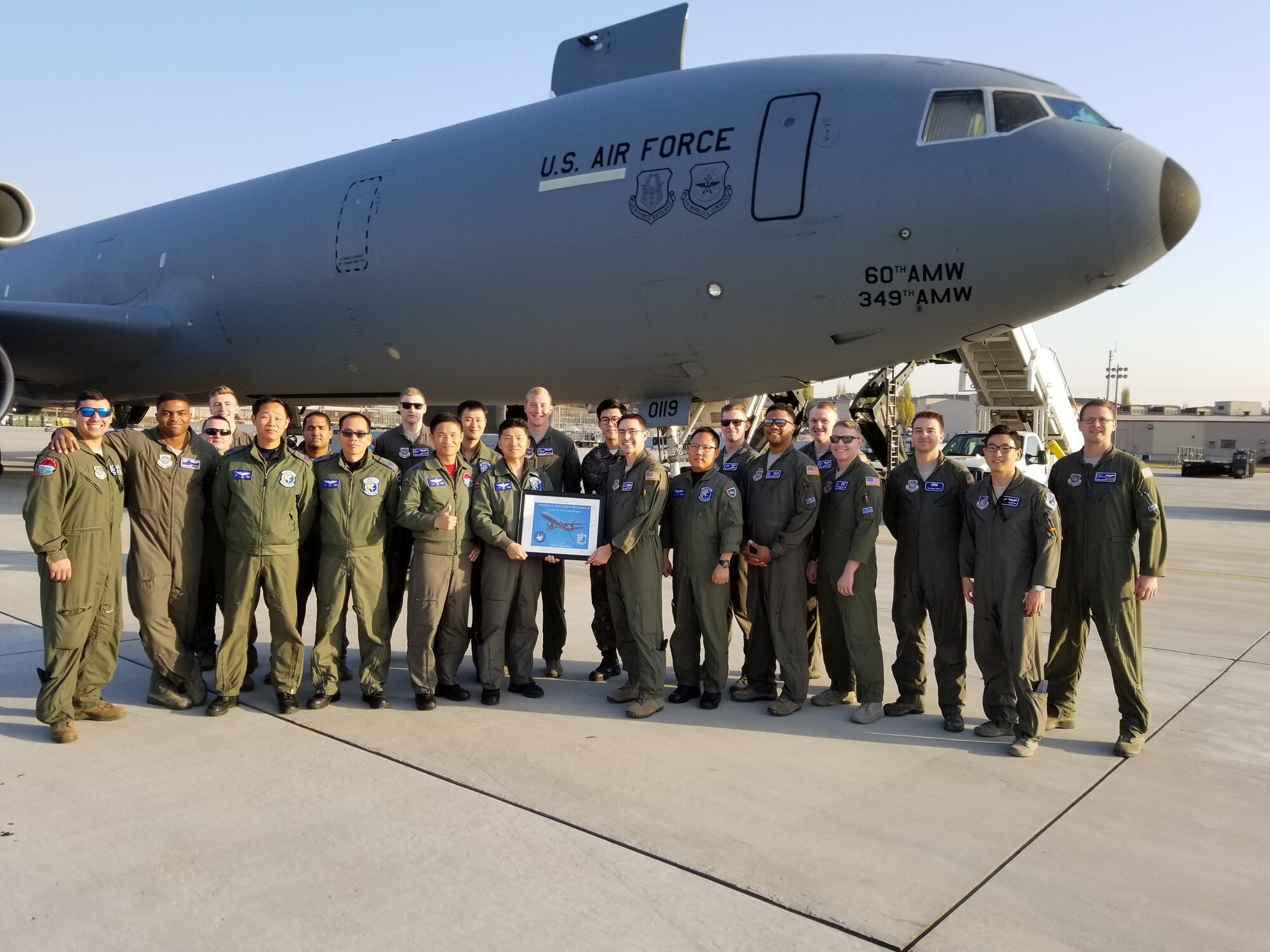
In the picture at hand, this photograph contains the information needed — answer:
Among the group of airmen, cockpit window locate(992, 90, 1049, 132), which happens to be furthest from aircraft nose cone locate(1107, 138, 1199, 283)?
the group of airmen

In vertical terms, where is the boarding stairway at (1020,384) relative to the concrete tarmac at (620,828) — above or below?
above

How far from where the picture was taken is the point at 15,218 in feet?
49.2

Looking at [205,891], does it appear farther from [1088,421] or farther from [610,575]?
[1088,421]

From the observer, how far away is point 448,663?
542cm

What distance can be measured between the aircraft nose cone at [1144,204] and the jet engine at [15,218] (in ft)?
52.0

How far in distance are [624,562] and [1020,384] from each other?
58.6ft

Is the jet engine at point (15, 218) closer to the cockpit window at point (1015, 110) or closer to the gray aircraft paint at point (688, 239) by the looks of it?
the gray aircraft paint at point (688, 239)

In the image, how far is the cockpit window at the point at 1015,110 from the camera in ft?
23.5

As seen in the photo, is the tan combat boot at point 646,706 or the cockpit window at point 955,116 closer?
the tan combat boot at point 646,706

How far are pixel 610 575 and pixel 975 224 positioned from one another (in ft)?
13.1

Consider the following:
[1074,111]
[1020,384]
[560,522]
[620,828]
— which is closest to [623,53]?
[1074,111]

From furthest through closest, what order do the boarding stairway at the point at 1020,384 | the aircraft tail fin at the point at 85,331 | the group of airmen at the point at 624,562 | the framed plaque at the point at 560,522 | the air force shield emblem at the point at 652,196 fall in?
the boarding stairway at the point at 1020,384 < the aircraft tail fin at the point at 85,331 < the air force shield emblem at the point at 652,196 < the framed plaque at the point at 560,522 < the group of airmen at the point at 624,562

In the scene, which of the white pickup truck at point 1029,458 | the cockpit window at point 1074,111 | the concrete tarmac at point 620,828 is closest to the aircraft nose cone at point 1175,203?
the cockpit window at point 1074,111

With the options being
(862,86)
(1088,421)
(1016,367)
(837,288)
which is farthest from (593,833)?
(1016,367)
